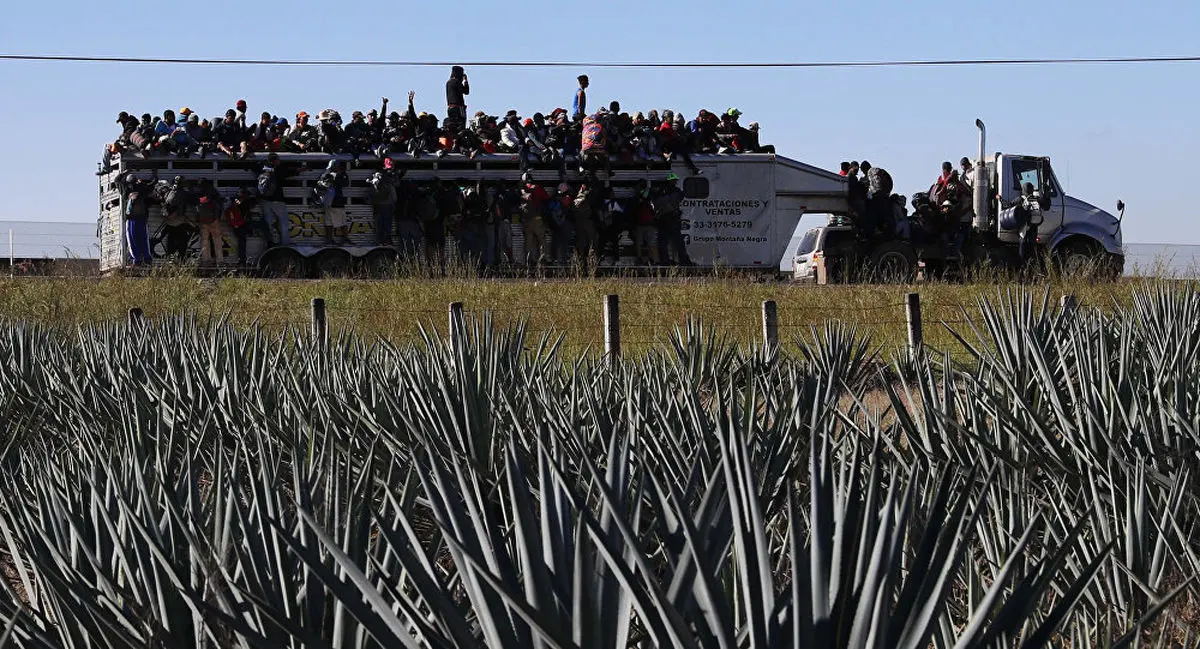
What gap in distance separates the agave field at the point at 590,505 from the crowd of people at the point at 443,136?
1288cm

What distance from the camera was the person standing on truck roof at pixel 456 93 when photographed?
2195 centimetres

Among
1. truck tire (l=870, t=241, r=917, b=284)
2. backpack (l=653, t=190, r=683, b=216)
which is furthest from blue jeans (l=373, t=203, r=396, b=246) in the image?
truck tire (l=870, t=241, r=917, b=284)

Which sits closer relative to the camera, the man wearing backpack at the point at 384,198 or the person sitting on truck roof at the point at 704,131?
the man wearing backpack at the point at 384,198

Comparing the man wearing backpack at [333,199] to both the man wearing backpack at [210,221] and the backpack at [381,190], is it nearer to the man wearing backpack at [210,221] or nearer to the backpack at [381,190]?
the backpack at [381,190]

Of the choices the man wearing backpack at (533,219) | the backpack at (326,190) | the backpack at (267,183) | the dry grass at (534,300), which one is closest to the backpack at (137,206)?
the backpack at (267,183)

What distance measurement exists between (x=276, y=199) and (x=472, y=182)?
96.7 inches

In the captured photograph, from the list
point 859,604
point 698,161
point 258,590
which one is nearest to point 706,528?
point 859,604

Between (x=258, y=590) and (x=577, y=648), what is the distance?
1.02 metres

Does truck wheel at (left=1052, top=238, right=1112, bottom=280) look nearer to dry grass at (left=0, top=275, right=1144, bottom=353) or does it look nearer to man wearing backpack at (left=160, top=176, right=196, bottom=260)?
dry grass at (left=0, top=275, right=1144, bottom=353)

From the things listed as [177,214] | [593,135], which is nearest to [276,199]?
[177,214]

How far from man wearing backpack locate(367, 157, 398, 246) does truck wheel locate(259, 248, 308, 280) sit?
102 centimetres

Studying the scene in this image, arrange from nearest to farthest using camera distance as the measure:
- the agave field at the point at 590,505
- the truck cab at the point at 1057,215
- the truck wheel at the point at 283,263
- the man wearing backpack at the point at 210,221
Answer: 1. the agave field at the point at 590,505
2. the man wearing backpack at the point at 210,221
3. the truck wheel at the point at 283,263
4. the truck cab at the point at 1057,215

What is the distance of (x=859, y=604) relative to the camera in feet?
5.92

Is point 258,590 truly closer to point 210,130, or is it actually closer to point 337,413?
point 337,413
